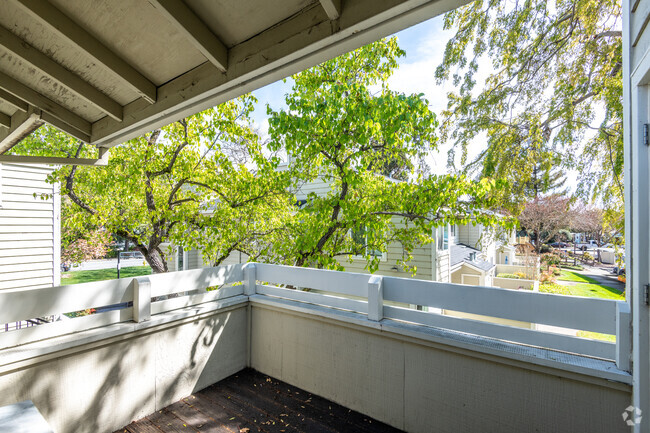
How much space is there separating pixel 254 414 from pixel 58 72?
2.75 m

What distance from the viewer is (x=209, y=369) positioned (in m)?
2.96

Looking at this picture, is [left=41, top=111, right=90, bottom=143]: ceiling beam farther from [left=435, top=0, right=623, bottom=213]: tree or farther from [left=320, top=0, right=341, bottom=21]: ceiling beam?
[left=435, top=0, right=623, bottom=213]: tree

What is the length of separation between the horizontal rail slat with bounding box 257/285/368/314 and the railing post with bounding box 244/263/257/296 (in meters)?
0.07

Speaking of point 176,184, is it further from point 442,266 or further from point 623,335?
point 442,266

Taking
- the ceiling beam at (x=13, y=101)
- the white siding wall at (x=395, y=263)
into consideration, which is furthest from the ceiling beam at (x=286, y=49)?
the white siding wall at (x=395, y=263)

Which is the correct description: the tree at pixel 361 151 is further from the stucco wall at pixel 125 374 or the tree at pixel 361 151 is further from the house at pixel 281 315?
the stucco wall at pixel 125 374

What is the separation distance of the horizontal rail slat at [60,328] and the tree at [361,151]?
2079mm

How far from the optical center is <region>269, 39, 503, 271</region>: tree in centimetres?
346

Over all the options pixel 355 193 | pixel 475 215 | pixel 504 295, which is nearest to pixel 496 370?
pixel 504 295

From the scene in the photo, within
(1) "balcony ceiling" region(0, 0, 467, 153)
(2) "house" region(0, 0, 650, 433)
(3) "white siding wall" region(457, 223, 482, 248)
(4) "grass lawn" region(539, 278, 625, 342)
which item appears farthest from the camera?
(3) "white siding wall" region(457, 223, 482, 248)

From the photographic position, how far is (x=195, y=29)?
144 cm

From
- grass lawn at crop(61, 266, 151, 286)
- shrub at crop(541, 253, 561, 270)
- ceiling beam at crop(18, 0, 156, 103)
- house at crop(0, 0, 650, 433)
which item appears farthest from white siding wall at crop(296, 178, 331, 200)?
grass lawn at crop(61, 266, 151, 286)

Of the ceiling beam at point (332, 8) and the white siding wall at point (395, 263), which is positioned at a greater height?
the ceiling beam at point (332, 8)

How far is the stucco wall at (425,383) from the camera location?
174cm
